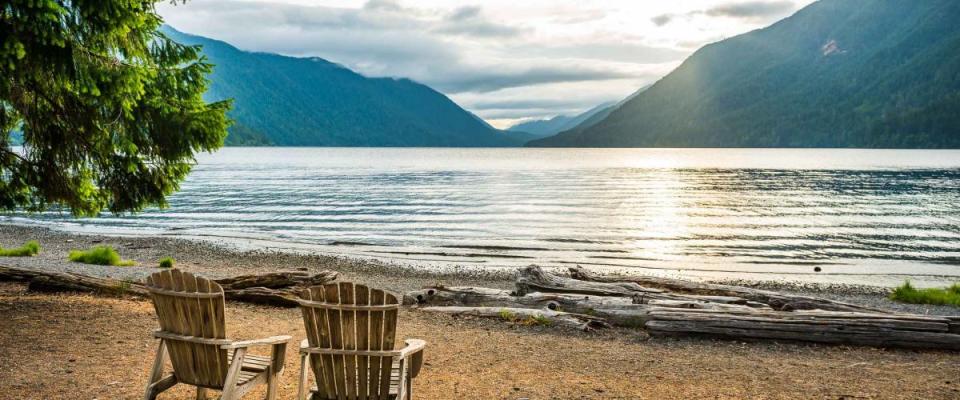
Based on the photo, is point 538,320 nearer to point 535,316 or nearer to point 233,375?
point 535,316

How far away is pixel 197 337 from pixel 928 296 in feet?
50.6

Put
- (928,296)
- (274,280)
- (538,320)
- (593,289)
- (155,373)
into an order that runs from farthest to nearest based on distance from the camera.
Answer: (928,296) < (274,280) < (593,289) < (538,320) < (155,373)

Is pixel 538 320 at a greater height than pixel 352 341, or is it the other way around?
pixel 352 341

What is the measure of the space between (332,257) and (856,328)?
1573cm

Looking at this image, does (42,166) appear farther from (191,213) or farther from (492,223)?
(191,213)

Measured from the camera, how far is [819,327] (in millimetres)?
9656

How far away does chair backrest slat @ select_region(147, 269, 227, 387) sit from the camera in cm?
507

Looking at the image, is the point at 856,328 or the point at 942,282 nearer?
the point at 856,328

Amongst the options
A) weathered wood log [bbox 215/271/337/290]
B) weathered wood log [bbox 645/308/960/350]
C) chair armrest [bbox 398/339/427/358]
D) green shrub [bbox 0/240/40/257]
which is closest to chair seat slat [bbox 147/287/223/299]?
chair armrest [bbox 398/339/427/358]

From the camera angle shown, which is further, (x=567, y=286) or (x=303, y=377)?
(x=567, y=286)

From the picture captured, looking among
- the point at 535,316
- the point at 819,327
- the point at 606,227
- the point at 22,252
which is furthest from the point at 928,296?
the point at 22,252

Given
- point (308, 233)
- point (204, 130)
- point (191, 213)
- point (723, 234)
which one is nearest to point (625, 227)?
point (723, 234)

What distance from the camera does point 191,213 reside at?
119ft

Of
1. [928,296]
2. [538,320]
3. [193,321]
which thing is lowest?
[928,296]
